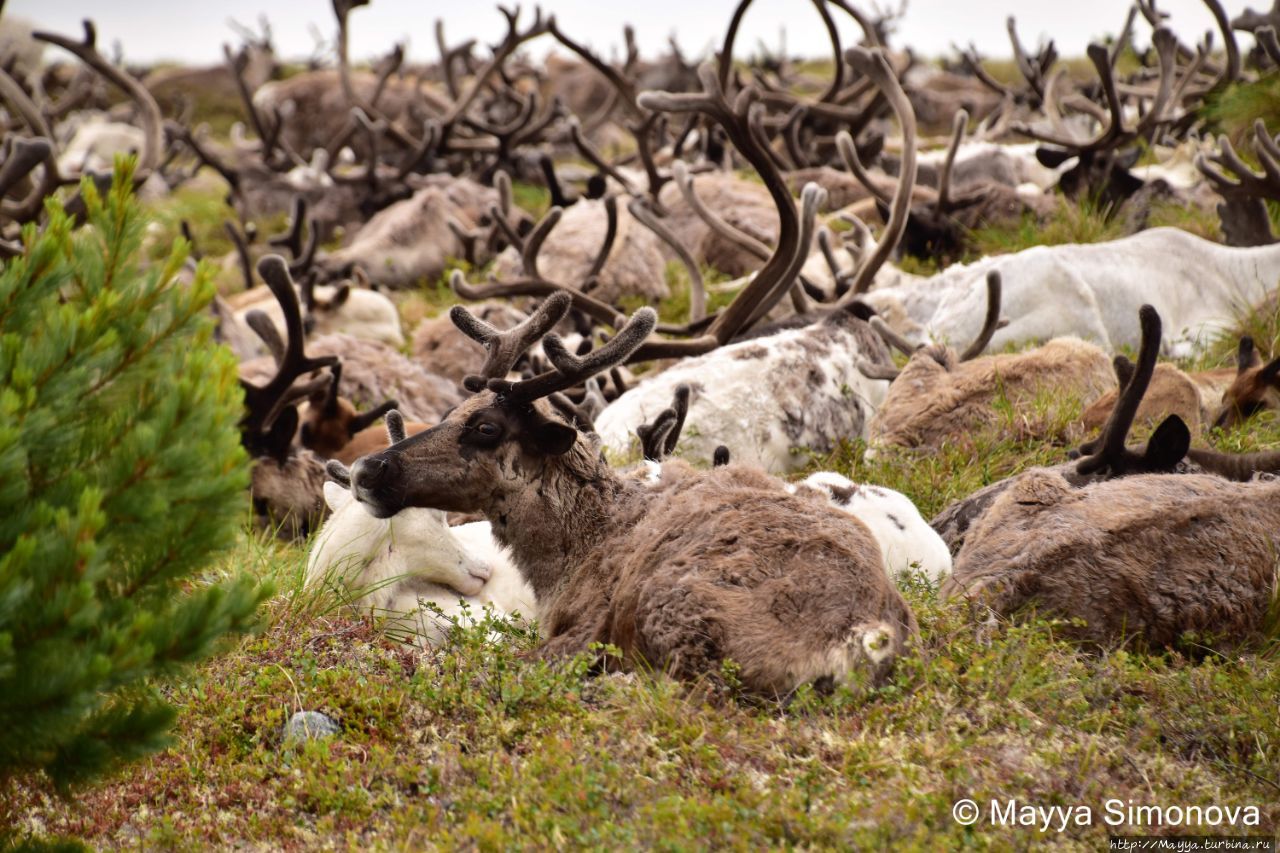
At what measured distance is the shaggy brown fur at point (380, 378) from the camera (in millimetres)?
8828

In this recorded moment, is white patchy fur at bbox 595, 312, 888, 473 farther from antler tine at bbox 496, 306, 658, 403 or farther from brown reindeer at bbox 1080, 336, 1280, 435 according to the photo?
antler tine at bbox 496, 306, 658, 403

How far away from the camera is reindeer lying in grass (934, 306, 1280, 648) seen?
13.9 ft

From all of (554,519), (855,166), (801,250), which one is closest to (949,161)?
(855,166)

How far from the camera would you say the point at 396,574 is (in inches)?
189

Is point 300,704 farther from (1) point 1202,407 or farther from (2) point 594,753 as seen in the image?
(1) point 1202,407

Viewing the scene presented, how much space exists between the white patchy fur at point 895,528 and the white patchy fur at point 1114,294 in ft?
10.5

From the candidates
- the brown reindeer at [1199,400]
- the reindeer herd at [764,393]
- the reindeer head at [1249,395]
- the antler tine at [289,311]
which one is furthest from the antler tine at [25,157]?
the reindeer head at [1249,395]

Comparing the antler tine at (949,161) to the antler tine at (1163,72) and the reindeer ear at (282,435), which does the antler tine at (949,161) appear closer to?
the antler tine at (1163,72)

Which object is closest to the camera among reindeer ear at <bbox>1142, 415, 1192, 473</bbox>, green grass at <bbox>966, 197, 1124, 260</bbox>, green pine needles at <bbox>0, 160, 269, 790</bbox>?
green pine needles at <bbox>0, 160, 269, 790</bbox>

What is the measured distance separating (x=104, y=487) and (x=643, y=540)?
6.16 feet

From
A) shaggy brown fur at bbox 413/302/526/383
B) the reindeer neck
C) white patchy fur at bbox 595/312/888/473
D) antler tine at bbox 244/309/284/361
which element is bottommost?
shaggy brown fur at bbox 413/302/526/383

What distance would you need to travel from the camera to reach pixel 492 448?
4.27 metres

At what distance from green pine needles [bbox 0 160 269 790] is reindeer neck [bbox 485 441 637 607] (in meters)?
1.57

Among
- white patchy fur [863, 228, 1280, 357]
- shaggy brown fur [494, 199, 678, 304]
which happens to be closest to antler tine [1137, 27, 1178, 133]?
white patchy fur [863, 228, 1280, 357]
